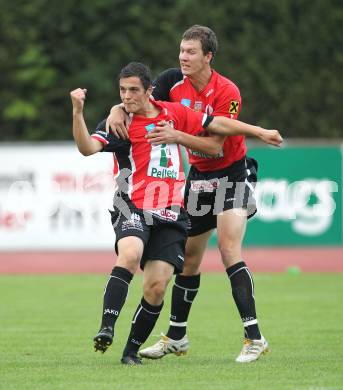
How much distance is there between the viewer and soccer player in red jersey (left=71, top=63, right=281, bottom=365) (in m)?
7.57

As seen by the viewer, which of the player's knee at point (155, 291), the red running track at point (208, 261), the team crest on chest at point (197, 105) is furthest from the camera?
the red running track at point (208, 261)

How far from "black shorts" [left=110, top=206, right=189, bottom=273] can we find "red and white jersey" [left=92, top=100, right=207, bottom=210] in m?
0.08

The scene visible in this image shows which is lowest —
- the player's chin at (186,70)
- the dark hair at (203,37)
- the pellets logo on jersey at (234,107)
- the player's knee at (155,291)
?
the player's knee at (155,291)

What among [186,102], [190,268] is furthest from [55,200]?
[186,102]

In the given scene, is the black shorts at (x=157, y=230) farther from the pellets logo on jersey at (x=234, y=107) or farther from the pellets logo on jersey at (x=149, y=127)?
the pellets logo on jersey at (x=234, y=107)

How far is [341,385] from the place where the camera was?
6590 mm

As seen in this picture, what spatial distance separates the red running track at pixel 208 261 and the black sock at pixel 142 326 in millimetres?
9973

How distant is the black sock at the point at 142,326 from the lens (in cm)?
768

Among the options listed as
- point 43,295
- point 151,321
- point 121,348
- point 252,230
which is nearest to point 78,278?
point 43,295

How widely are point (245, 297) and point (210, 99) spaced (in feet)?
4.83

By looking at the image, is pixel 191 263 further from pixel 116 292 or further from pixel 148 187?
pixel 116 292

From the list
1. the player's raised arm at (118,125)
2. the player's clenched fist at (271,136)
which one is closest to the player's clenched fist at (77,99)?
the player's raised arm at (118,125)

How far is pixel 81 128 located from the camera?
727 centimetres

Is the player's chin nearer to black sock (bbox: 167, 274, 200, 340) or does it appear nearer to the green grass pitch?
black sock (bbox: 167, 274, 200, 340)
